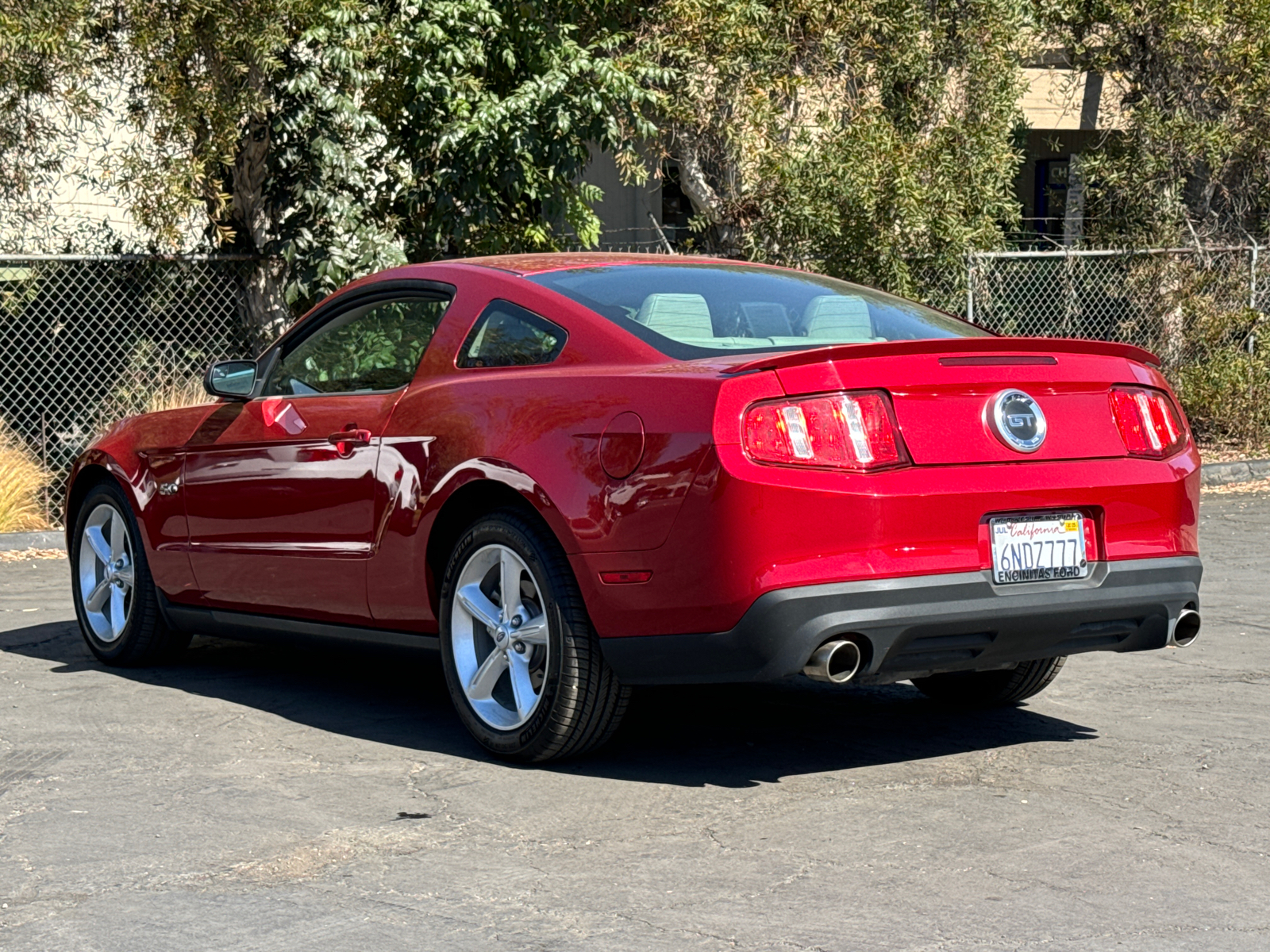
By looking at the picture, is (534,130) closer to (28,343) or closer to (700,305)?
(28,343)

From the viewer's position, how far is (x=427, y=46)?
12750 millimetres

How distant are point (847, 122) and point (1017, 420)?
9.76m

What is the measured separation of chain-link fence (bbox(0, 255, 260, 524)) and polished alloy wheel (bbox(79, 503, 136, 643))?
4.95 metres

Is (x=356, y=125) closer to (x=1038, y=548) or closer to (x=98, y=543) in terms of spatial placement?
(x=98, y=543)

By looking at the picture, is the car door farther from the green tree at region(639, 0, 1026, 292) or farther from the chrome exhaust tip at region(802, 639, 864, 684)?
the green tree at region(639, 0, 1026, 292)

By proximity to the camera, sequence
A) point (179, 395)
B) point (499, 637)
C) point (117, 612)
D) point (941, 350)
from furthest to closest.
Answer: point (179, 395) → point (117, 612) → point (499, 637) → point (941, 350)

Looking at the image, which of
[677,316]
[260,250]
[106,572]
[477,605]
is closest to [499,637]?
[477,605]

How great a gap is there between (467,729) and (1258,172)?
12.5 m

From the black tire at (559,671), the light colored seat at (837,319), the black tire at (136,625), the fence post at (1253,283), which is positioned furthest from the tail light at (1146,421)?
the fence post at (1253,283)

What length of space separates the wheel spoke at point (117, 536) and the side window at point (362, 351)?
1127 mm

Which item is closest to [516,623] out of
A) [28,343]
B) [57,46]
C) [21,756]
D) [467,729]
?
[467,729]

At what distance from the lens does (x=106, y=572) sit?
293 inches

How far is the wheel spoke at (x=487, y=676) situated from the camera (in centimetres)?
543

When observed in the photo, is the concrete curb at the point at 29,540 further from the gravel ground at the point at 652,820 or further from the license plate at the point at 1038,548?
the license plate at the point at 1038,548
